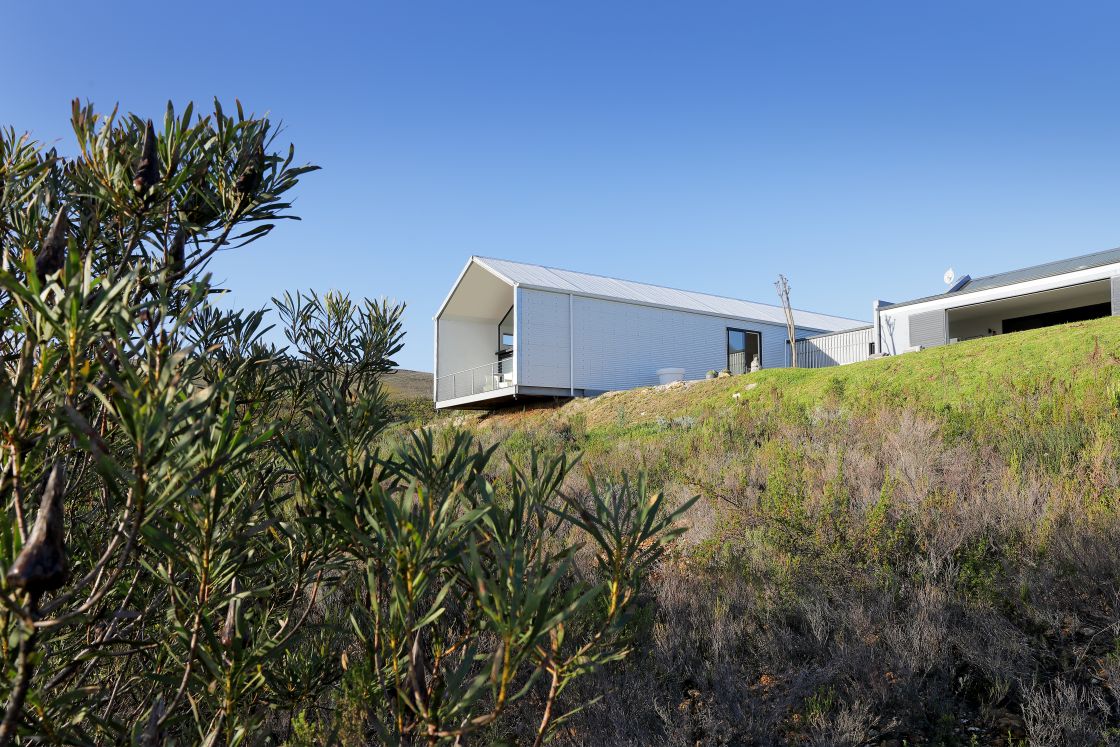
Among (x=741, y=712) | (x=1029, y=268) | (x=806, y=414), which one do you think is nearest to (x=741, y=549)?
(x=741, y=712)

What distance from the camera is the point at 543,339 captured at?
20.5 m

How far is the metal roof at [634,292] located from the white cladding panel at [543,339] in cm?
44

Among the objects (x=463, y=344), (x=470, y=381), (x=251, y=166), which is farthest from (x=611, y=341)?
(x=251, y=166)

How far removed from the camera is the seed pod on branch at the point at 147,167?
157 centimetres

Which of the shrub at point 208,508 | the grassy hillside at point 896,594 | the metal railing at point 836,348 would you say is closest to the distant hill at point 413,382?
the metal railing at point 836,348

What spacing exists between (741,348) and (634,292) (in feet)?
17.1

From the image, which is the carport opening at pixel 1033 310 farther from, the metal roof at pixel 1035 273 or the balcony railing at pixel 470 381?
the balcony railing at pixel 470 381

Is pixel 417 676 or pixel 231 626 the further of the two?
pixel 231 626

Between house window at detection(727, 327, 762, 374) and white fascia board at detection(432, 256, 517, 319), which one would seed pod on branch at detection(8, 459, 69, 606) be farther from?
house window at detection(727, 327, 762, 374)

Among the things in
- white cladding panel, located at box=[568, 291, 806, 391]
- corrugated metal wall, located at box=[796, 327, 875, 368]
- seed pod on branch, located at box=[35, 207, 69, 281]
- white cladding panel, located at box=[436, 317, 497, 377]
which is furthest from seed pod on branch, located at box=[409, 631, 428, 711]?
white cladding panel, located at box=[436, 317, 497, 377]

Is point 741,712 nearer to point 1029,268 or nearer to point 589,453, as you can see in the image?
point 589,453

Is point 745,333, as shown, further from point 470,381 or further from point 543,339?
point 470,381

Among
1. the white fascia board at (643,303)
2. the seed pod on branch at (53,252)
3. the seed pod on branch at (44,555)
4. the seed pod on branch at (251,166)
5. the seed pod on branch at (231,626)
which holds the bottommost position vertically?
the seed pod on branch at (231,626)

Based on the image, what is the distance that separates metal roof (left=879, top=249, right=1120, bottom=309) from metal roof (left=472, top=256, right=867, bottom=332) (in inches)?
246
